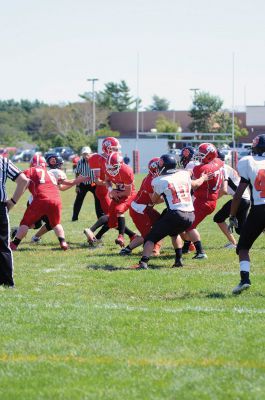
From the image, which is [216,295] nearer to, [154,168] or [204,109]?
[154,168]

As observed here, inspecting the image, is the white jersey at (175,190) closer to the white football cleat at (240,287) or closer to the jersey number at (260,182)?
the jersey number at (260,182)

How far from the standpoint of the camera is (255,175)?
8.38 meters

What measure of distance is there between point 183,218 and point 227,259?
1.54 meters

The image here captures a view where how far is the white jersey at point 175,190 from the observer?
9.97 m

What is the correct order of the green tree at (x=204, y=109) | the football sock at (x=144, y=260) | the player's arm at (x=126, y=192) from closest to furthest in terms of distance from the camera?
the football sock at (x=144, y=260), the player's arm at (x=126, y=192), the green tree at (x=204, y=109)

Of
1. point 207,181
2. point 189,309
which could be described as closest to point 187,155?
point 207,181

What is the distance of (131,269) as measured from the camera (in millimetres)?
10117

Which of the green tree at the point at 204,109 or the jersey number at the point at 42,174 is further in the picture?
the green tree at the point at 204,109

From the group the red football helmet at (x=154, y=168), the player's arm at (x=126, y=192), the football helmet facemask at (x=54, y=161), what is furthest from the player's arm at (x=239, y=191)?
the football helmet facemask at (x=54, y=161)

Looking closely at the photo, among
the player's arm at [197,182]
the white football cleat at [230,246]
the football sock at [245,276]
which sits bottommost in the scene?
the white football cleat at [230,246]

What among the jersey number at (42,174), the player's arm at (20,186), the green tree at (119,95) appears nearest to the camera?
the player's arm at (20,186)

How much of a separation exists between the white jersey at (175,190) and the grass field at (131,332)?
0.86 m

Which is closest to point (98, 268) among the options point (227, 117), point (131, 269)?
point (131, 269)

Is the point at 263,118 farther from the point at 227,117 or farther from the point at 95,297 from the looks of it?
the point at 95,297
